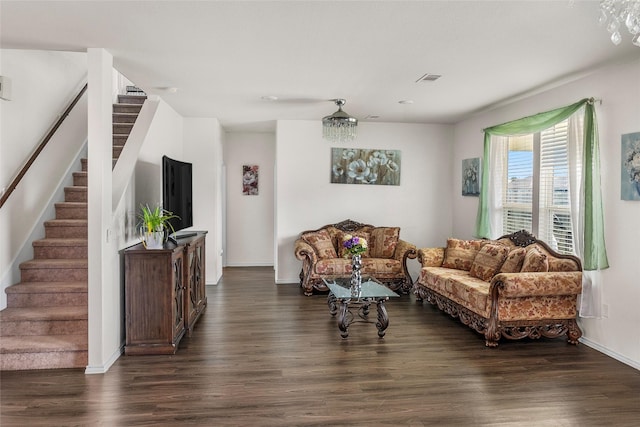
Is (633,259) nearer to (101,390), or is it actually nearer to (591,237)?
(591,237)

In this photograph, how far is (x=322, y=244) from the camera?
6121 millimetres

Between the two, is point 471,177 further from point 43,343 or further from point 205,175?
point 43,343

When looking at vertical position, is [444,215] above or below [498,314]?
above

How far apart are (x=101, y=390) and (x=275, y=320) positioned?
2.00 meters

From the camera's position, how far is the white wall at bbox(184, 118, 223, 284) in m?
6.36

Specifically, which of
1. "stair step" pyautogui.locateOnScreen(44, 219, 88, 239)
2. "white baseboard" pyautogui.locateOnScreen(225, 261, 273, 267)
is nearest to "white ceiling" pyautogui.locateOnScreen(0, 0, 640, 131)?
"stair step" pyautogui.locateOnScreen(44, 219, 88, 239)

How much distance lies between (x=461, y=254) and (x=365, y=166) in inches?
88.1

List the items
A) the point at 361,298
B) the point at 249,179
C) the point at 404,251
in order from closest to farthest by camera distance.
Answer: the point at 361,298, the point at 404,251, the point at 249,179

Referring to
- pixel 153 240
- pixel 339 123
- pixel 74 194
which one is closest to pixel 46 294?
pixel 153 240

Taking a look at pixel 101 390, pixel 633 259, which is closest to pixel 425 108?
pixel 633 259

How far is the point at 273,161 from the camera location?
8.05 metres

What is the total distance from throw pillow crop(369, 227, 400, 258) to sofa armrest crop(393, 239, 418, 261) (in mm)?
80

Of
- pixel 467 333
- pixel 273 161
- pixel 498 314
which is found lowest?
pixel 467 333

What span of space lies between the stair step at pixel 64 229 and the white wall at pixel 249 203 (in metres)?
3.76
